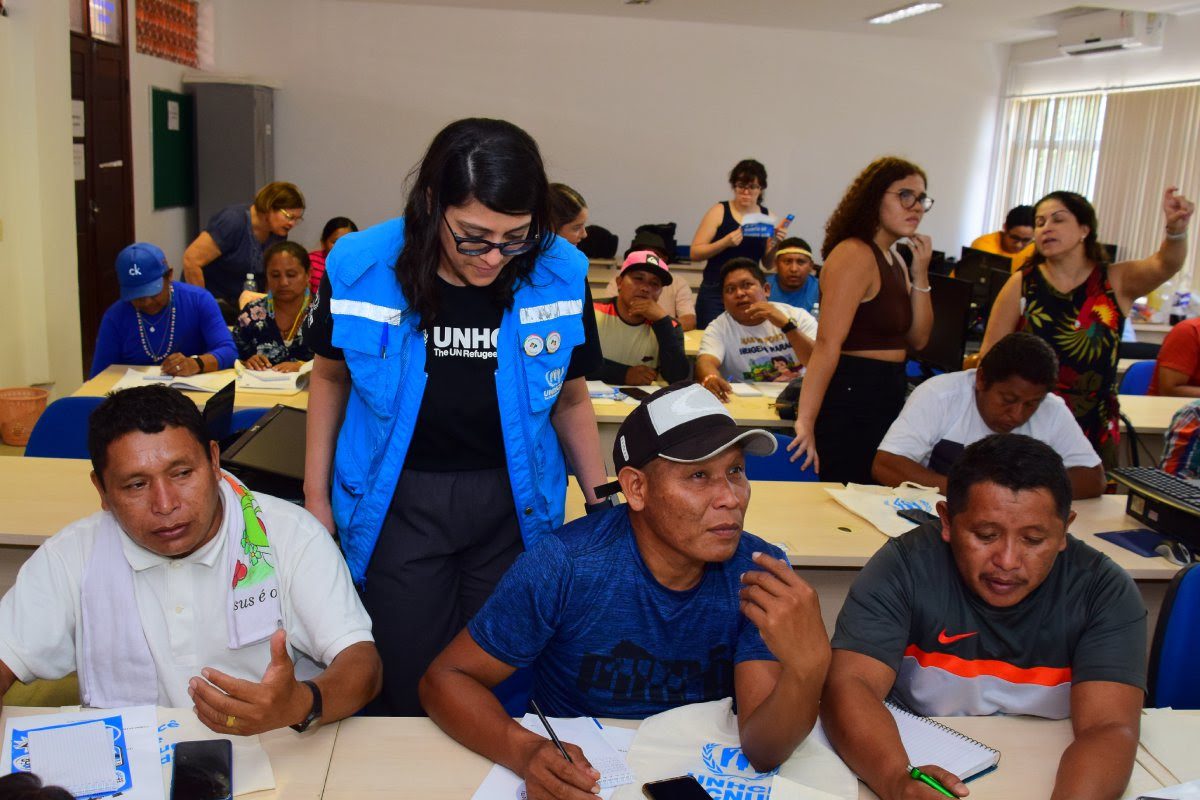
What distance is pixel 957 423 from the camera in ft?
10.2

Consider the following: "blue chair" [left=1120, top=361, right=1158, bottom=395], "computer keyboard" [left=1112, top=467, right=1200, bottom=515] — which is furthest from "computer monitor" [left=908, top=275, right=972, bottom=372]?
"computer keyboard" [left=1112, top=467, right=1200, bottom=515]

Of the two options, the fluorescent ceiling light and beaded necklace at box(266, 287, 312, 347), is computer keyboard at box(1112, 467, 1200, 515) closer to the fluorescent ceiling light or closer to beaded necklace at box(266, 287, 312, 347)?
beaded necklace at box(266, 287, 312, 347)

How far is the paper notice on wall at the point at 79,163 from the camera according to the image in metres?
6.74

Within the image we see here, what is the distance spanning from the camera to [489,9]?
10.1 meters

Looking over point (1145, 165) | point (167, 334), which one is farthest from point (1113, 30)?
point (167, 334)

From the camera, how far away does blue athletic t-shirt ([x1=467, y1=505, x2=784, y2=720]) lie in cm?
173

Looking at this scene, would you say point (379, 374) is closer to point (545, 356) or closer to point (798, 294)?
point (545, 356)

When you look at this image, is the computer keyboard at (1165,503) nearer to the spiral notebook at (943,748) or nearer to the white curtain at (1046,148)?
the spiral notebook at (943,748)

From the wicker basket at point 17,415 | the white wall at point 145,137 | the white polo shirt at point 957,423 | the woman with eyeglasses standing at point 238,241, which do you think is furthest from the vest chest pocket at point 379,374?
the white wall at point 145,137

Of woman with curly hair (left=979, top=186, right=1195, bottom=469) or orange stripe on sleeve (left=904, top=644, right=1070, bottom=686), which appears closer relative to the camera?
orange stripe on sleeve (left=904, top=644, right=1070, bottom=686)

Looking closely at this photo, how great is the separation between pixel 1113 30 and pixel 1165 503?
7.04m

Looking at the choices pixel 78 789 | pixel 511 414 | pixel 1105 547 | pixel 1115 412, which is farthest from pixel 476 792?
pixel 1115 412

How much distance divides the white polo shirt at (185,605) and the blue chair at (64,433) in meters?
1.68

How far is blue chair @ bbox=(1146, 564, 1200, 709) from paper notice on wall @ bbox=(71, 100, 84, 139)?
6740 mm
